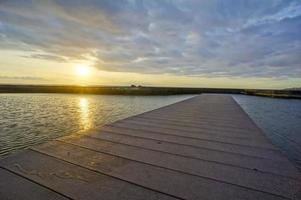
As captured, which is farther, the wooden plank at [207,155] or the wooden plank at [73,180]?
the wooden plank at [207,155]

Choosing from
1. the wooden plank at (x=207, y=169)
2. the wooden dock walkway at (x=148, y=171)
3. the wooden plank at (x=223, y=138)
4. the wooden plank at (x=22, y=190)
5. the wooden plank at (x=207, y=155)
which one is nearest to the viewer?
the wooden plank at (x=22, y=190)

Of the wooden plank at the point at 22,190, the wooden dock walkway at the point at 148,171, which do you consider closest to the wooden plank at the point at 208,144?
the wooden dock walkway at the point at 148,171

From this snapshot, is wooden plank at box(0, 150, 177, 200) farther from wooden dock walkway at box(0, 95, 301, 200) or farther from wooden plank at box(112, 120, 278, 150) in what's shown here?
wooden plank at box(112, 120, 278, 150)

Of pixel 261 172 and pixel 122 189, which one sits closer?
pixel 122 189

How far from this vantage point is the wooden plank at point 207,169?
6.39ft

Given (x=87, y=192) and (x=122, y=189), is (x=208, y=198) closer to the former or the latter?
(x=122, y=189)

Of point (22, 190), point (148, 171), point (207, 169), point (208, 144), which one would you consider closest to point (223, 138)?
point (208, 144)

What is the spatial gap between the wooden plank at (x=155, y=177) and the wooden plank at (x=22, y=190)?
1.87 feet

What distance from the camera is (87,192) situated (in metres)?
1.78

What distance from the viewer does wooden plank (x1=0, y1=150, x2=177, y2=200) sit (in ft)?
5.75

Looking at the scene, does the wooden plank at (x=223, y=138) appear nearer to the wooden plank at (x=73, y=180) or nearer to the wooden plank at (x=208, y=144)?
the wooden plank at (x=208, y=144)

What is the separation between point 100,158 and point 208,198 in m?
1.47

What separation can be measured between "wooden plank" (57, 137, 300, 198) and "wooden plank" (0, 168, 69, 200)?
1099mm

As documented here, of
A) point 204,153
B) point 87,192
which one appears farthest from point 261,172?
point 87,192
